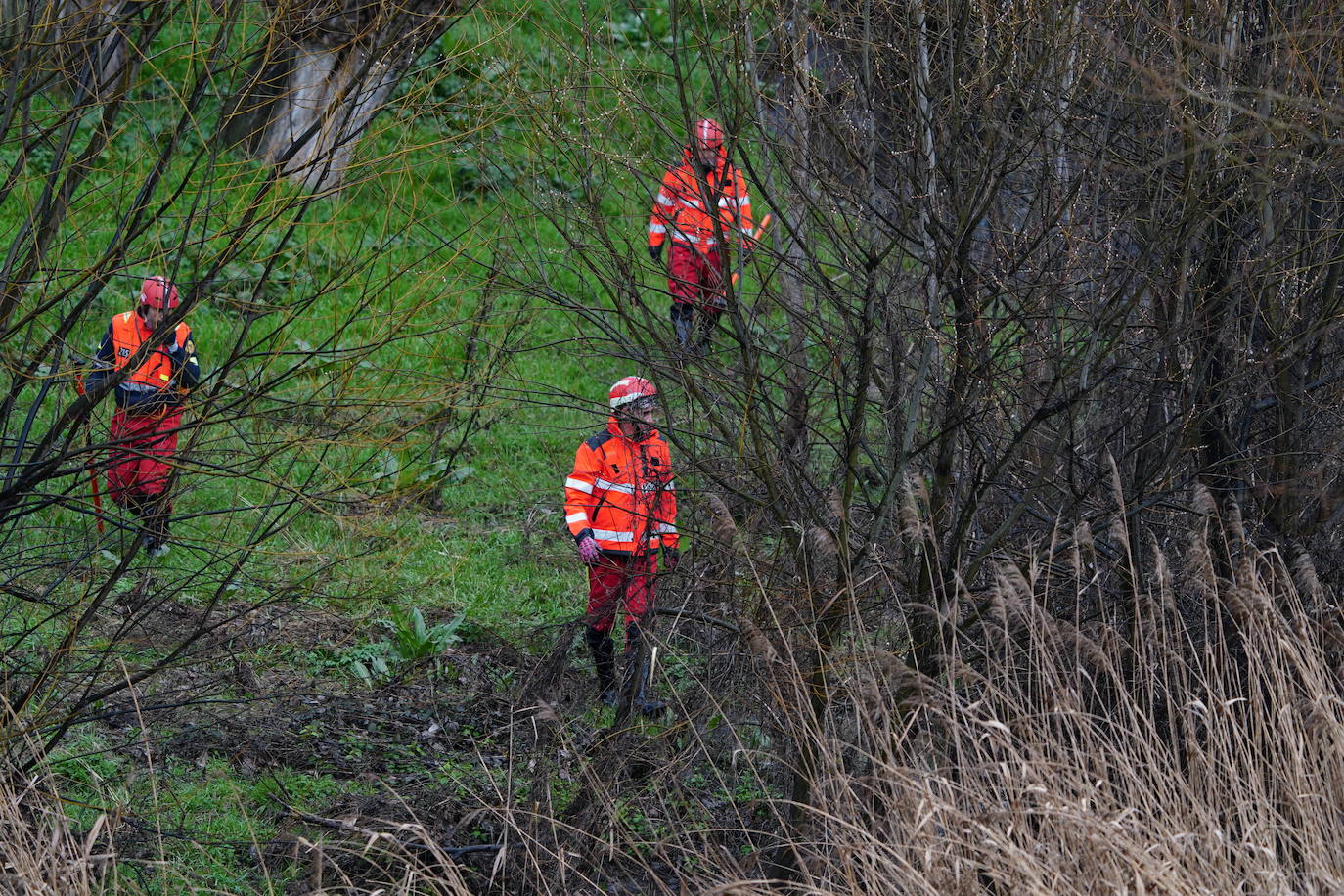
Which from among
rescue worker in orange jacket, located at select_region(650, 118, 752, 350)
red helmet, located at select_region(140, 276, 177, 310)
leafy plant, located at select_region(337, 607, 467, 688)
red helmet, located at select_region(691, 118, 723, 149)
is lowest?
leafy plant, located at select_region(337, 607, 467, 688)

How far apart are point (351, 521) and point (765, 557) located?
158 cm

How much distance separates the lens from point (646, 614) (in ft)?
16.0

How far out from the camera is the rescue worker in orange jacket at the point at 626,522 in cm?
495

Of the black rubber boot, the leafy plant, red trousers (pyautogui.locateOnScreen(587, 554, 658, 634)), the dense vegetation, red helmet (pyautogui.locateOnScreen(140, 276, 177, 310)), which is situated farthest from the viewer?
the leafy plant

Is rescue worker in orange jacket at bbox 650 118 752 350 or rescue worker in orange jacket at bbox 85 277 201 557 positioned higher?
rescue worker in orange jacket at bbox 650 118 752 350

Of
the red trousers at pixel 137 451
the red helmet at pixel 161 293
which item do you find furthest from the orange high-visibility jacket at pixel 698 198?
the red trousers at pixel 137 451

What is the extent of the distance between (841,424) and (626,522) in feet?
6.32

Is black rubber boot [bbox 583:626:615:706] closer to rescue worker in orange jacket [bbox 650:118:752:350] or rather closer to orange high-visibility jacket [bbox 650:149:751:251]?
rescue worker in orange jacket [bbox 650:118:752:350]

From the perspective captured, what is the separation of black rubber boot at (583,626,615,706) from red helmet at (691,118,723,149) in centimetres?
219

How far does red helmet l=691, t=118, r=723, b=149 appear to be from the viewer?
4.57 metres

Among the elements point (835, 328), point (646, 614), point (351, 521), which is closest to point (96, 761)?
point (351, 521)

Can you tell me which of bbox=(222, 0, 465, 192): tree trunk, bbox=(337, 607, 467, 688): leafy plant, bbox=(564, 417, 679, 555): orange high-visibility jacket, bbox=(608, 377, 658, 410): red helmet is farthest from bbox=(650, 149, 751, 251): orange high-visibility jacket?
bbox=(337, 607, 467, 688): leafy plant

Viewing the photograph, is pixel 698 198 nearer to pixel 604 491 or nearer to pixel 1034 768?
pixel 604 491

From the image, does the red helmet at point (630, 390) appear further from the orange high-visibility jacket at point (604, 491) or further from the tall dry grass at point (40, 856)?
the tall dry grass at point (40, 856)
